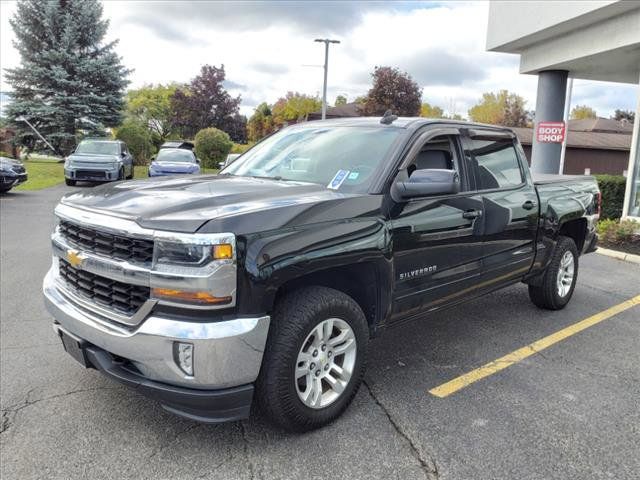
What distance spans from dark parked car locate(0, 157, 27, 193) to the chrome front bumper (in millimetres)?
13778

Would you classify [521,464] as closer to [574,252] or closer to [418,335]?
[418,335]

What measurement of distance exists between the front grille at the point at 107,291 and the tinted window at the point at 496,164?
9.24 feet

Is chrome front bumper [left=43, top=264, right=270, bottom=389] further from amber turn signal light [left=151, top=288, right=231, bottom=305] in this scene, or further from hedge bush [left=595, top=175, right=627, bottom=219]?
hedge bush [left=595, top=175, right=627, bottom=219]

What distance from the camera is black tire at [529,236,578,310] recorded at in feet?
17.8

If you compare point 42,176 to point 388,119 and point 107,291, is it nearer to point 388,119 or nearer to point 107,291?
point 388,119

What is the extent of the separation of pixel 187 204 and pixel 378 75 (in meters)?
38.4

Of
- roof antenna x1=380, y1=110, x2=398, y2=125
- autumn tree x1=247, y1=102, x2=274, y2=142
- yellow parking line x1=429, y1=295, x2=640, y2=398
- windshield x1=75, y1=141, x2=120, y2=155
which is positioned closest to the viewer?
yellow parking line x1=429, y1=295, x2=640, y2=398

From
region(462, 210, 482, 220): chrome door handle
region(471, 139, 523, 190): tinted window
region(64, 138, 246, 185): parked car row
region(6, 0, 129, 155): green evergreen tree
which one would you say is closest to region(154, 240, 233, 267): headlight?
region(462, 210, 482, 220): chrome door handle

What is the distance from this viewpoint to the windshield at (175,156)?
19.4 meters

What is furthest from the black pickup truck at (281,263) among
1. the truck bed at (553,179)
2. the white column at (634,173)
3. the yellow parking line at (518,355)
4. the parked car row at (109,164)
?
the parked car row at (109,164)

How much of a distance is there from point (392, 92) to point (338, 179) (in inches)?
1457

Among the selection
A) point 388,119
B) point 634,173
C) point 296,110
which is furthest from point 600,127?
point 388,119

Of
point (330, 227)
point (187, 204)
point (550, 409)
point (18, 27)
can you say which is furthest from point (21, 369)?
point (18, 27)

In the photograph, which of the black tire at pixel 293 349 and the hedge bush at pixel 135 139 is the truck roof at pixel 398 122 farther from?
the hedge bush at pixel 135 139
